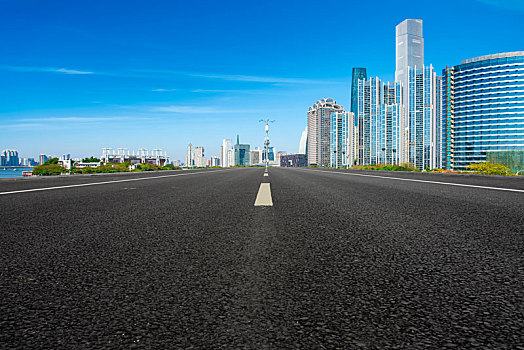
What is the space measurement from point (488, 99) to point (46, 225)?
7373 inches

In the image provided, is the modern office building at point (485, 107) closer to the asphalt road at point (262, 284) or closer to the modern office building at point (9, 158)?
the asphalt road at point (262, 284)

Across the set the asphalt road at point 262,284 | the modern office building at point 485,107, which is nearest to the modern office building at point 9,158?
the asphalt road at point 262,284

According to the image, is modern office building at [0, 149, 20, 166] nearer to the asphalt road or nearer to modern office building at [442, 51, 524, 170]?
the asphalt road

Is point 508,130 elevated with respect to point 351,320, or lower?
elevated

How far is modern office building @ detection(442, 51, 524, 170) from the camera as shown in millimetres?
153375

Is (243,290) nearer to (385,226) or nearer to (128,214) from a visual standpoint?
(385,226)

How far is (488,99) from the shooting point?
6181 inches

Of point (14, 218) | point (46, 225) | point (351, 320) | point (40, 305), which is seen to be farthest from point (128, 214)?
point (351, 320)

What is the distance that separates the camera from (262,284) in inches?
70.2

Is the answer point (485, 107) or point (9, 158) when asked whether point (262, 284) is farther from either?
point (9, 158)

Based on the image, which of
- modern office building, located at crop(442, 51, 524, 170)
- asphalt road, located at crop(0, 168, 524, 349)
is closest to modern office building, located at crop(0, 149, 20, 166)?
asphalt road, located at crop(0, 168, 524, 349)

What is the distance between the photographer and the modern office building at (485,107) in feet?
503

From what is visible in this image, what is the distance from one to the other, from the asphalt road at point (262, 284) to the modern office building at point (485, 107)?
577ft

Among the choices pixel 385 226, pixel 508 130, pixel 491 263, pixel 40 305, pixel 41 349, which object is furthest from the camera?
pixel 508 130
